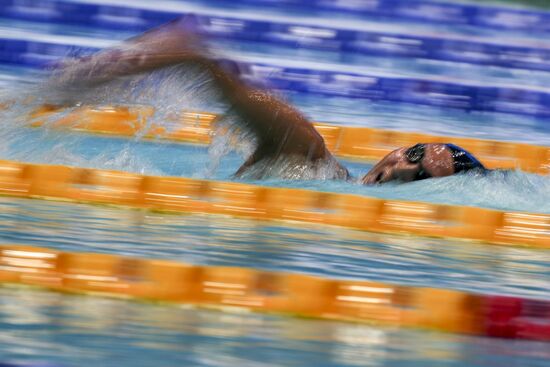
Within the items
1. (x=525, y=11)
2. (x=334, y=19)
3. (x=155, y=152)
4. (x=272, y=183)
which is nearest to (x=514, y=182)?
(x=272, y=183)

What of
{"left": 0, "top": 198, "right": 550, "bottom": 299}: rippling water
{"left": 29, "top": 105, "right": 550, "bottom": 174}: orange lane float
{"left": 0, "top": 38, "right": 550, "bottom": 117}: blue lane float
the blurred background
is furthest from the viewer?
{"left": 0, "top": 38, "right": 550, "bottom": 117}: blue lane float

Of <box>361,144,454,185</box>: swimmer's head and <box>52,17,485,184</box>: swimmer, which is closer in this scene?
<box>52,17,485,184</box>: swimmer

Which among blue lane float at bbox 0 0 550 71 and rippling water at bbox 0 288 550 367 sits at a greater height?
rippling water at bbox 0 288 550 367

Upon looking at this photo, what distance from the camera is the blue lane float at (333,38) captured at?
30.5 ft

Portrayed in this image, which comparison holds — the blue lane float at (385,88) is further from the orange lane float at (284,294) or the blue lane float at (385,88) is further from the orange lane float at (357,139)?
the orange lane float at (284,294)

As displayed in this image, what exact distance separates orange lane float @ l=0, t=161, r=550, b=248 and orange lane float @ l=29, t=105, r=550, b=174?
1.69 m

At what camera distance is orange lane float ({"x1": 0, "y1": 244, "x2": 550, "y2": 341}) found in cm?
316

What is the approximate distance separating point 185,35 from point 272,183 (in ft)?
2.64

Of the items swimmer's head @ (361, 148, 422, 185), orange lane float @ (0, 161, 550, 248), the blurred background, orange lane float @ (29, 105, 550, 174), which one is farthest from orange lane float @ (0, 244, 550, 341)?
orange lane float @ (29, 105, 550, 174)

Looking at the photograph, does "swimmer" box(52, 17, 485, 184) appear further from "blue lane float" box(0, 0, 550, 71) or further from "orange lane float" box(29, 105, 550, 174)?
"blue lane float" box(0, 0, 550, 71)

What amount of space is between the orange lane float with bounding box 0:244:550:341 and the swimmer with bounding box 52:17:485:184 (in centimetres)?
135

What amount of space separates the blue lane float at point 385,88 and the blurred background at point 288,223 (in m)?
0.01

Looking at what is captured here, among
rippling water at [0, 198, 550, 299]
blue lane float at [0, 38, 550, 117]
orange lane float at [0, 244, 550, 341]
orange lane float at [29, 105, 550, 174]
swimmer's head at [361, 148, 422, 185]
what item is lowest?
blue lane float at [0, 38, 550, 117]

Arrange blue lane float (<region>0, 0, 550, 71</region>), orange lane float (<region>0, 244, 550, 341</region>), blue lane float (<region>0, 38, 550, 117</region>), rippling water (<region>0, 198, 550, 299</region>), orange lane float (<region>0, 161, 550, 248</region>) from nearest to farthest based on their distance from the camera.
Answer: orange lane float (<region>0, 244, 550, 341</region>), rippling water (<region>0, 198, 550, 299</region>), orange lane float (<region>0, 161, 550, 248</region>), blue lane float (<region>0, 38, 550, 117</region>), blue lane float (<region>0, 0, 550, 71</region>)
